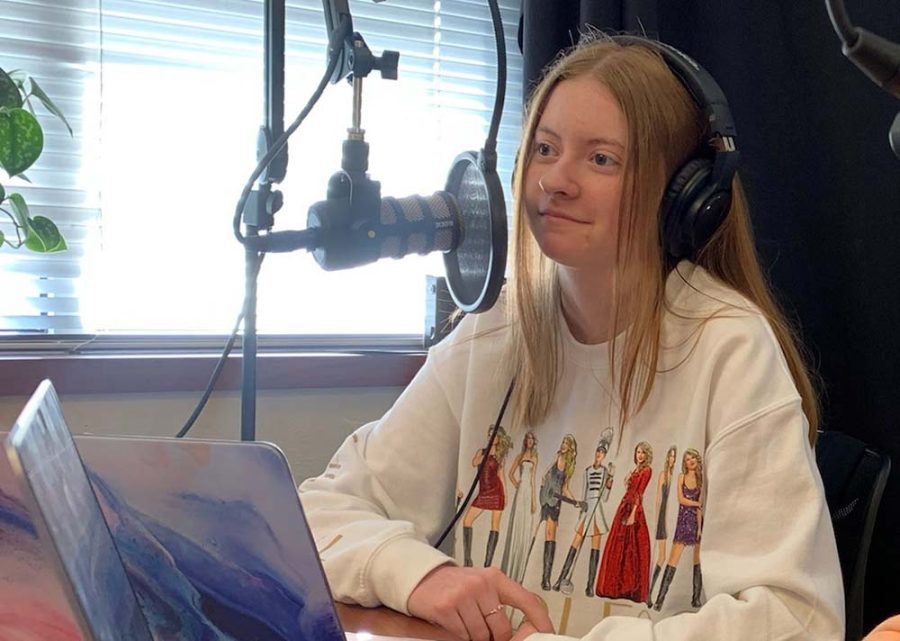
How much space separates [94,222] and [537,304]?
89cm

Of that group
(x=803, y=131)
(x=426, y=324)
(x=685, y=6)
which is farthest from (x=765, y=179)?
(x=426, y=324)

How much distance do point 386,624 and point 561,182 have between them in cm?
51

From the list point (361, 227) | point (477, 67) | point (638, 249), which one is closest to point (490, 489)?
point (638, 249)

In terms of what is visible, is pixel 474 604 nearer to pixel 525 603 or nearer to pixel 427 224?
pixel 525 603

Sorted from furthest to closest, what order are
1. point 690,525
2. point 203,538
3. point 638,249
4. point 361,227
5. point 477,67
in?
point 477,67, point 638,249, point 690,525, point 361,227, point 203,538

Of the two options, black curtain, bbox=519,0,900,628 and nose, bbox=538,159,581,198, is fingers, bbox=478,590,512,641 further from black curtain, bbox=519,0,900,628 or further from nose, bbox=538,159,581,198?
black curtain, bbox=519,0,900,628

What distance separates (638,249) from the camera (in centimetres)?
111

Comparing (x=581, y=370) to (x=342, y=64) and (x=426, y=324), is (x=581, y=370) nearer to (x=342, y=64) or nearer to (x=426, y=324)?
(x=342, y=64)

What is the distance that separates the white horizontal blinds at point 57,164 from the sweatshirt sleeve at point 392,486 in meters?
0.74

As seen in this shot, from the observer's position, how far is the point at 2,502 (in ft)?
1.71

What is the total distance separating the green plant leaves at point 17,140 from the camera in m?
1.31

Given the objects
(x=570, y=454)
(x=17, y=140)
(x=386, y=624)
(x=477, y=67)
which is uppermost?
(x=477, y=67)

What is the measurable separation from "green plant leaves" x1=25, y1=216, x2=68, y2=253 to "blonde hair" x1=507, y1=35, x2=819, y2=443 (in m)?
0.71

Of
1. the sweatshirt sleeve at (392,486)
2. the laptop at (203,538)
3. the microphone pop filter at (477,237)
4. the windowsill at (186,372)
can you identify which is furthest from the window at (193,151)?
the laptop at (203,538)
